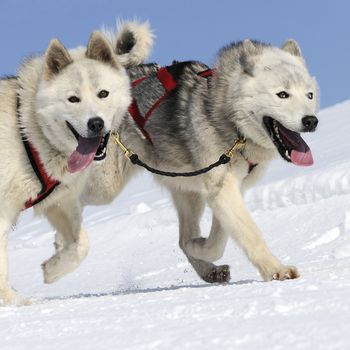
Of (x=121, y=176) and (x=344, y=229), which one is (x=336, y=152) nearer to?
(x=344, y=229)

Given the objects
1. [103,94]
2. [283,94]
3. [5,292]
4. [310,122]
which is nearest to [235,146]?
[283,94]

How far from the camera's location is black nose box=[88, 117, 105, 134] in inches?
159

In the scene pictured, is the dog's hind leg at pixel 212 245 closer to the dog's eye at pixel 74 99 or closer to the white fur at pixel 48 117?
the white fur at pixel 48 117

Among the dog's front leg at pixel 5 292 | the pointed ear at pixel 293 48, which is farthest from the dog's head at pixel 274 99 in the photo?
the dog's front leg at pixel 5 292

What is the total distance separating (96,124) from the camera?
4.04 m

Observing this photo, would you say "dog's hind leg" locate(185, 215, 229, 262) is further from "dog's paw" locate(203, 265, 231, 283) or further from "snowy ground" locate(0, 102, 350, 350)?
"snowy ground" locate(0, 102, 350, 350)

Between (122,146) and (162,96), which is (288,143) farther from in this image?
(122,146)

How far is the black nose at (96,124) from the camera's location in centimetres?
404

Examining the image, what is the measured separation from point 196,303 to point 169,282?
124 inches

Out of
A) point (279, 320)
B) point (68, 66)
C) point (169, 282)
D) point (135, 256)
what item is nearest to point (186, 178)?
point (68, 66)

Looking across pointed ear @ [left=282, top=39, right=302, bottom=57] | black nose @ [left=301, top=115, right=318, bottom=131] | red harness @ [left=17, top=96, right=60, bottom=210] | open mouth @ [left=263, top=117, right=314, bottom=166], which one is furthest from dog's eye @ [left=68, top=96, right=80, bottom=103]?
pointed ear @ [left=282, top=39, right=302, bottom=57]

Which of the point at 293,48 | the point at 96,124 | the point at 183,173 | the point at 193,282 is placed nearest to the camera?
the point at 96,124

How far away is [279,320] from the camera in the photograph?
2674 mm

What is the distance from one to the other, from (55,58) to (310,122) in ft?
4.90
